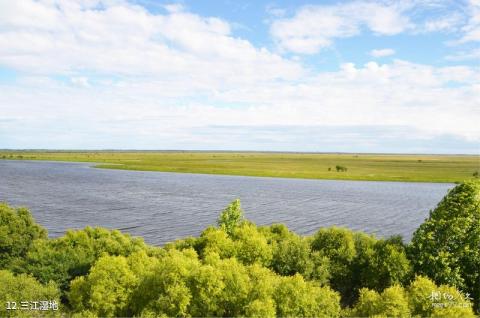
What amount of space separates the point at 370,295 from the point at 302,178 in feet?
471

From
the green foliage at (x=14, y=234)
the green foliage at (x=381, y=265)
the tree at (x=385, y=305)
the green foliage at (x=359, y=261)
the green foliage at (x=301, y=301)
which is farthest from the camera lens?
the green foliage at (x=14, y=234)

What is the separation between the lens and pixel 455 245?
38.8 meters

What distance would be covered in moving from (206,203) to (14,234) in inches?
2361

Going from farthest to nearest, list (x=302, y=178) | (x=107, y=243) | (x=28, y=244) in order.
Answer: (x=302, y=178) < (x=28, y=244) < (x=107, y=243)

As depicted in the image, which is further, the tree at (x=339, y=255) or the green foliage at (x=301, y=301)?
the tree at (x=339, y=255)

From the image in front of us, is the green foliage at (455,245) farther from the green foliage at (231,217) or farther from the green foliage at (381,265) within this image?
the green foliage at (231,217)

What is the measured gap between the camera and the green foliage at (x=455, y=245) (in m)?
37.7

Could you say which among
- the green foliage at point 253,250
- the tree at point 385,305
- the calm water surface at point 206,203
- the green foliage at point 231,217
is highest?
the green foliage at point 231,217

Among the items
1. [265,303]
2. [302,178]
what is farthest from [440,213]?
[302,178]

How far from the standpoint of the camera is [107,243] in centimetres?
4384

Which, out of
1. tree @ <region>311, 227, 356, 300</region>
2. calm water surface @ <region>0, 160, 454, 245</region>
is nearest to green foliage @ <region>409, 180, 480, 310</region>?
tree @ <region>311, 227, 356, 300</region>

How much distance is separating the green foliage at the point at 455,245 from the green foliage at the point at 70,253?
31324 mm

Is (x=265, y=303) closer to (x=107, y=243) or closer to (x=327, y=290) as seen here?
(x=327, y=290)

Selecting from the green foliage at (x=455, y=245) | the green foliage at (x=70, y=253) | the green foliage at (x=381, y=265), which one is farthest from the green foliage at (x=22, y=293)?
the green foliage at (x=455, y=245)
